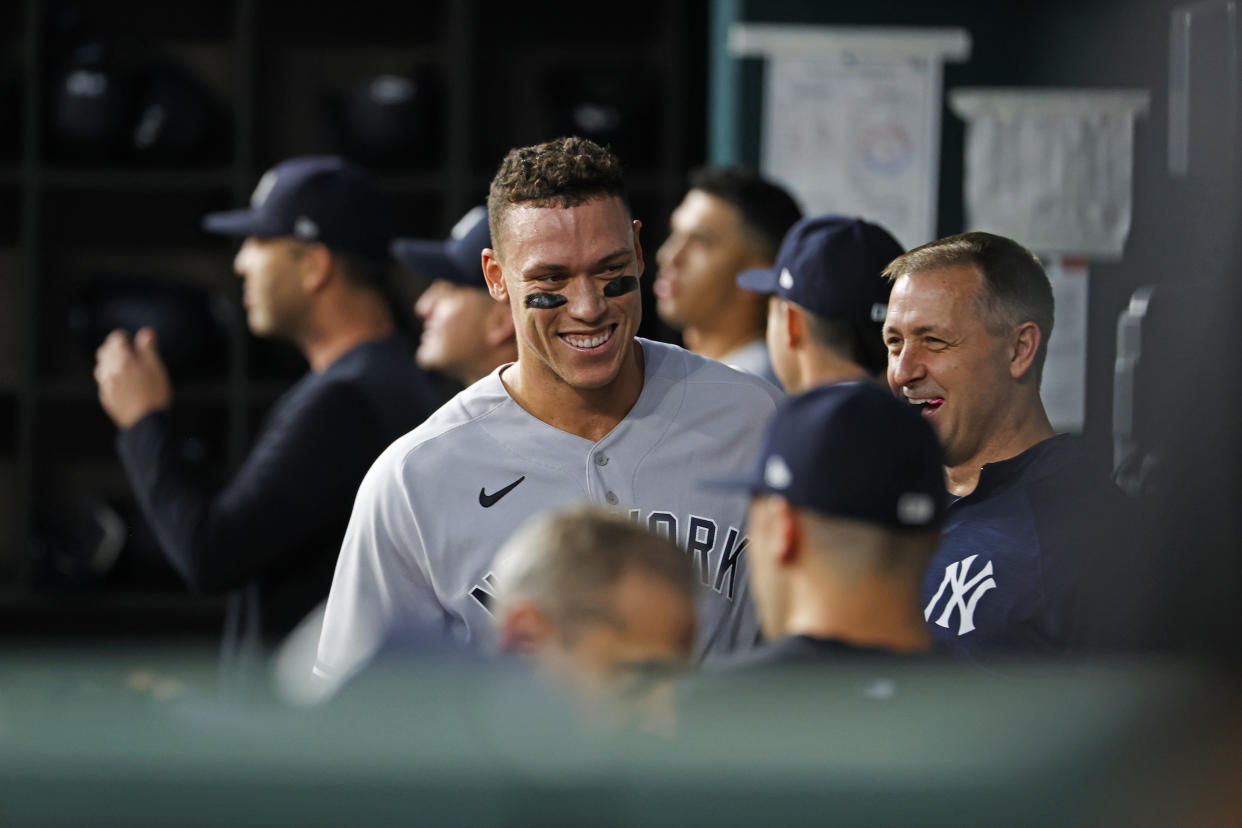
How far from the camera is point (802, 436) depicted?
108 cm

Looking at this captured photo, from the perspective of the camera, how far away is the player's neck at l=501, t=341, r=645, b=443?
1.69 meters

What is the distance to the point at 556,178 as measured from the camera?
1612mm

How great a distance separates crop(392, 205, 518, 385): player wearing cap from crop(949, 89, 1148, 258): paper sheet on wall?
1228mm

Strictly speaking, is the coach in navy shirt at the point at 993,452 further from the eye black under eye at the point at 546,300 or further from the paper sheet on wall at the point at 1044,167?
the paper sheet on wall at the point at 1044,167

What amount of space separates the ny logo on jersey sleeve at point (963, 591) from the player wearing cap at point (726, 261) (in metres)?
1.06

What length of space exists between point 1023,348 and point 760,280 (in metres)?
0.53

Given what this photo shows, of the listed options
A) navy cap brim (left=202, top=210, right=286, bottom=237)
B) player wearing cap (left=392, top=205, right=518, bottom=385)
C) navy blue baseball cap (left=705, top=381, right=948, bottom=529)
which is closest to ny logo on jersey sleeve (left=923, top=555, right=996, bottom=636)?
navy blue baseball cap (left=705, top=381, right=948, bottom=529)

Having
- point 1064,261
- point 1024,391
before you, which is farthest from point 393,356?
point 1064,261

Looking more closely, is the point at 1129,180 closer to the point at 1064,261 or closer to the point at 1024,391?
the point at 1064,261

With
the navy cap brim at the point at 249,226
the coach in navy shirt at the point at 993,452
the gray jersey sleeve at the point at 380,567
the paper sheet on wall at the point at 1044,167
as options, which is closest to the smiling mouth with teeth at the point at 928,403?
the coach in navy shirt at the point at 993,452

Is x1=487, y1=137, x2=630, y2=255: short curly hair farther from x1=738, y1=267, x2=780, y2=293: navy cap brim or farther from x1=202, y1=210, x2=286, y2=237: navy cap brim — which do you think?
x1=202, y1=210, x2=286, y2=237: navy cap brim

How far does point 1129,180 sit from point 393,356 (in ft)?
4.52

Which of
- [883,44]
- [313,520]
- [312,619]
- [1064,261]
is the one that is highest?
[883,44]

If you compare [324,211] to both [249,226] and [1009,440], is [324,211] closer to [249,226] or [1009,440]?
[249,226]
